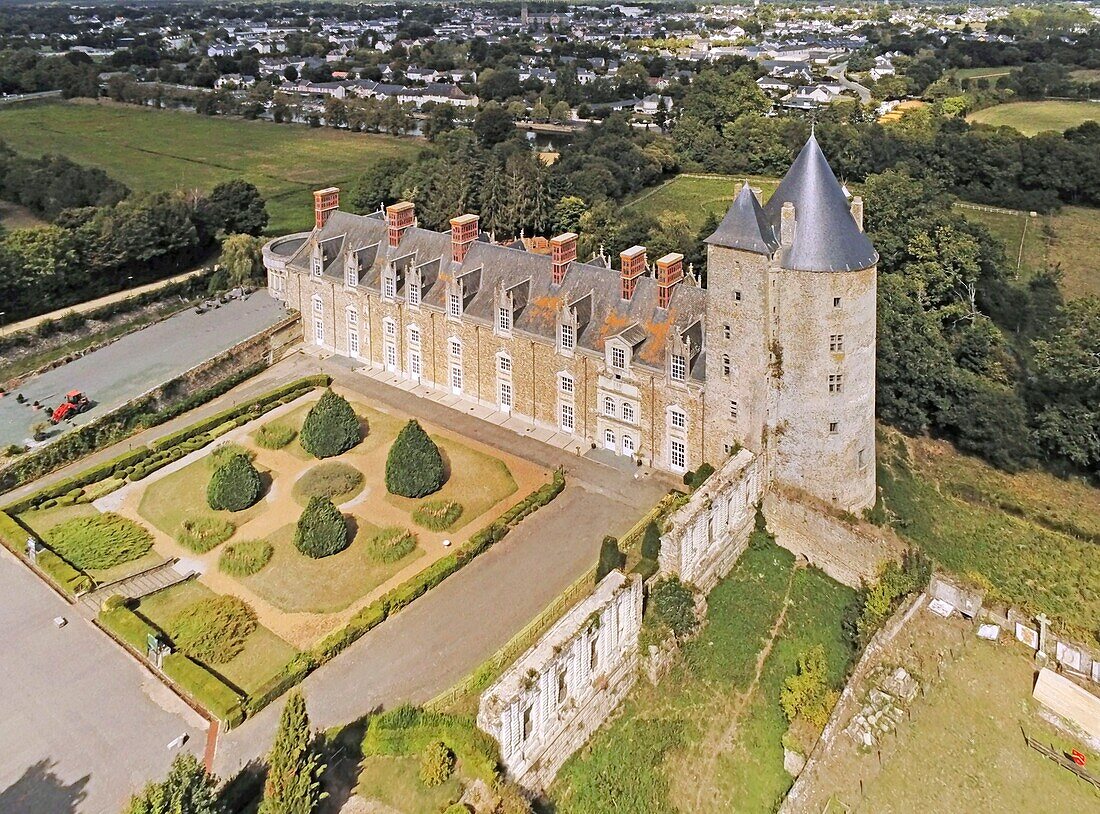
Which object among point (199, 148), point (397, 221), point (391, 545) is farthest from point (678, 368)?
point (199, 148)

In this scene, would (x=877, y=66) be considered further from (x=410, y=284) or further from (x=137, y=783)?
(x=137, y=783)

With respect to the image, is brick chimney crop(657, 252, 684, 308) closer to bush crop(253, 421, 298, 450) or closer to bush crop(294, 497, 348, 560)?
bush crop(294, 497, 348, 560)

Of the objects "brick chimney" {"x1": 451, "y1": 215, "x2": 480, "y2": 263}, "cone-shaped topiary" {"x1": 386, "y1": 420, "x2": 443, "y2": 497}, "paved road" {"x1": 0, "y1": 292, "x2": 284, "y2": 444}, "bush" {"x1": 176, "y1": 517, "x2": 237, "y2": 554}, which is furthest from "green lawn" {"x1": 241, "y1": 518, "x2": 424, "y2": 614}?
"brick chimney" {"x1": 451, "y1": 215, "x2": 480, "y2": 263}

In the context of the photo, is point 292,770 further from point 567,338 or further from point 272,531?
point 567,338

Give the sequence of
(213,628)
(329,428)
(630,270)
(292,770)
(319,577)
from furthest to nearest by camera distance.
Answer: (329,428)
(630,270)
(319,577)
(213,628)
(292,770)

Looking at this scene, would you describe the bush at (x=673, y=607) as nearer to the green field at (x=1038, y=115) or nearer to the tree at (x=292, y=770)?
the tree at (x=292, y=770)

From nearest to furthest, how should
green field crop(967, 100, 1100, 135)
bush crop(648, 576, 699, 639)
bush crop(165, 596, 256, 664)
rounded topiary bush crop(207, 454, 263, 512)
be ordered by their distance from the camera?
bush crop(165, 596, 256, 664) < bush crop(648, 576, 699, 639) < rounded topiary bush crop(207, 454, 263, 512) < green field crop(967, 100, 1100, 135)
